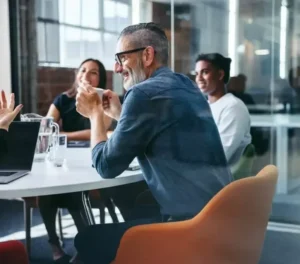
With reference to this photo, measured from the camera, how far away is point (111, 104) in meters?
1.73

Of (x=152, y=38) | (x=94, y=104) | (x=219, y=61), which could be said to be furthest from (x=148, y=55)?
(x=219, y=61)

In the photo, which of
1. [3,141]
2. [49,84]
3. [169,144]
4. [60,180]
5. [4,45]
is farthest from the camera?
[49,84]

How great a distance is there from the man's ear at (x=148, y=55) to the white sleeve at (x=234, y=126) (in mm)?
466

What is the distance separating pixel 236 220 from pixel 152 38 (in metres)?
0.64

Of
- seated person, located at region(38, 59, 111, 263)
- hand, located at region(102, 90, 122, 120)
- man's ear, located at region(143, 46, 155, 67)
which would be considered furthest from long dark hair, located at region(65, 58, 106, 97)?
man's ear, located at region(143, 46, 155, 67)

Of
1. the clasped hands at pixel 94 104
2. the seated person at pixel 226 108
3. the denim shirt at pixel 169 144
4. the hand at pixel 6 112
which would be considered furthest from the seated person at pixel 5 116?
the seated person at pixel 226 108

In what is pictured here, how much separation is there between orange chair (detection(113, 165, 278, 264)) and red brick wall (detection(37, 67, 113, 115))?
1141 mm

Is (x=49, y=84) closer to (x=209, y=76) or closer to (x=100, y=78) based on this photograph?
(x=100, y=78)

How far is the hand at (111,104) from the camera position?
67.2 inches

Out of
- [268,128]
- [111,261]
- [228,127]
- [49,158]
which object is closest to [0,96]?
[49,158]

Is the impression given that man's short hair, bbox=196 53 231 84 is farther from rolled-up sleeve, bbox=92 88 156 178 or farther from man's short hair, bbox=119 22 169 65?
rolled-up sleeve, bbox=92 88 156 178

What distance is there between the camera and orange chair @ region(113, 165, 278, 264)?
1.29 m

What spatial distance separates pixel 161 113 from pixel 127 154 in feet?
0.52

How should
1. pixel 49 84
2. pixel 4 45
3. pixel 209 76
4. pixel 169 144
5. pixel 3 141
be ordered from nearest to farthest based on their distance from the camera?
1. pixel 169 144
2. pixel 3 141
3. pixel 209 76
4. pixel 4 45
5. pixel 49 84
